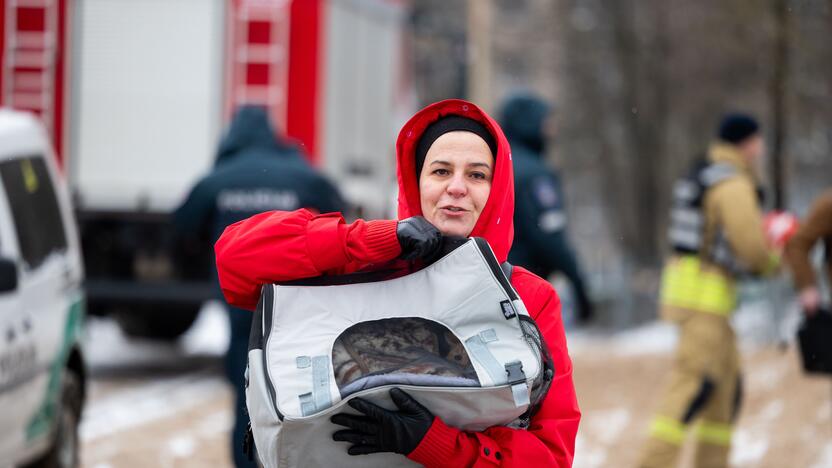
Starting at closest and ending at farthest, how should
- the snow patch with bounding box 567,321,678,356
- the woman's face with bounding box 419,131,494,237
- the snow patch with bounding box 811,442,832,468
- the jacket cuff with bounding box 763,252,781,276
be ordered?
the woman's face with bounding box 419,131,494,237, the jacket cuff with bounding box 763,252,781,276, the snow patch with bounding box 811,442,832,468, the snow patch with bounding box 567,321,678,356

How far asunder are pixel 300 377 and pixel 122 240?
1020 cm

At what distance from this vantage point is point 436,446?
304 cm

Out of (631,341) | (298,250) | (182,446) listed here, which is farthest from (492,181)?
(631,341)

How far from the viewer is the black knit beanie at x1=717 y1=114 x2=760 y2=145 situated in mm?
7832

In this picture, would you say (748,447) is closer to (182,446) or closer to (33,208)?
(182,446)

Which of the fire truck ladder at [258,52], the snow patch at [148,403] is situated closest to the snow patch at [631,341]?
the snow patch at [148,403]

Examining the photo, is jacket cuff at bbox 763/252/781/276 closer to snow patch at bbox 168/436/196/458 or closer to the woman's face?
snow patch at bbox 168/436/196/458

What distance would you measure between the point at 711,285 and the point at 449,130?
4.54 m

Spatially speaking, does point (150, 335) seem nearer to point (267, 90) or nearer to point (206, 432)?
point (267, 90)

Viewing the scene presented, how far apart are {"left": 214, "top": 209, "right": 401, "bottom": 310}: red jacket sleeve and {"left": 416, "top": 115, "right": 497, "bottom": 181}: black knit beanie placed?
28 centimetres

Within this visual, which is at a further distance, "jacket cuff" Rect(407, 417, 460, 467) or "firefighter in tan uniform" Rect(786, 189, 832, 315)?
"firefighter in tan uniform" Rect(786, 189, 832, 315)

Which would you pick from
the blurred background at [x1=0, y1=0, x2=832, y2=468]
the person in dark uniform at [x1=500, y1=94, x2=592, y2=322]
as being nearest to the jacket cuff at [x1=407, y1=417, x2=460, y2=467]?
the person in dark uniform at [x1=500, y1=94, x2=592, y2=322]

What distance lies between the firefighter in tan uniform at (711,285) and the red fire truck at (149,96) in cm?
561

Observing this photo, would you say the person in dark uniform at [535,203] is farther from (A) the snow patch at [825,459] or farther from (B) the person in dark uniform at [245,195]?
(A) the snow patch at [825,459]
